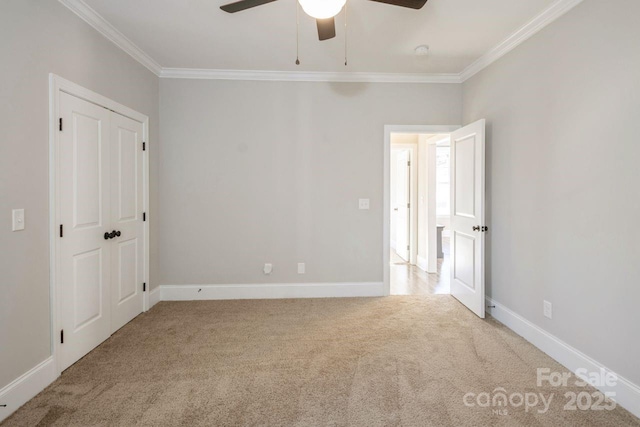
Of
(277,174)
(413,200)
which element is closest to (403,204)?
(413,200)

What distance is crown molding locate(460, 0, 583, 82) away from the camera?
2.47 meters

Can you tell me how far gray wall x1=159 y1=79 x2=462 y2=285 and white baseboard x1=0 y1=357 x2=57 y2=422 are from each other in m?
1.76

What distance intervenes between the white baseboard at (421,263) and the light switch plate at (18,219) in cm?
502

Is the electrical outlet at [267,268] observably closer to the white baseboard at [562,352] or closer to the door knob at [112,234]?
the door knob at [112,234]

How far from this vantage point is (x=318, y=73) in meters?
3.93

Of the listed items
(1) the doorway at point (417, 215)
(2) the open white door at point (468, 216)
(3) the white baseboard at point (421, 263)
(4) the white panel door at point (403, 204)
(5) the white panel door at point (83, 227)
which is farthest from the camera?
(4) the white panel door at point (403, 204)

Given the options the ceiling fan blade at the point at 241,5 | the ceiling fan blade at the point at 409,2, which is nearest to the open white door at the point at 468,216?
the ceiling fan blade at the point at 409,2

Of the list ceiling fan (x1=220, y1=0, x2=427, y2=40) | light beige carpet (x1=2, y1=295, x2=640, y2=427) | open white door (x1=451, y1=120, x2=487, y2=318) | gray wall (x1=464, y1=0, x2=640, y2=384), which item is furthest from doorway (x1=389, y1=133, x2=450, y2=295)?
ceiling fan (x1=220, y1=0, x2=427, y2=40)

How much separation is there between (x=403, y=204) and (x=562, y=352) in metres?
4.27

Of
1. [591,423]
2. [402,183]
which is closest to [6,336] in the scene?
[591,423]

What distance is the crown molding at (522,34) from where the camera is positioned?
2471 millimetres

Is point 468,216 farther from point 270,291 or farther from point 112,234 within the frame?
point 112,234

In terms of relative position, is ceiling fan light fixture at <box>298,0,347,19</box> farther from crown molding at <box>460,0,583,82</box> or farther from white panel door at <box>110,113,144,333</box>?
white panel door at <box>110,113,144,333</box>

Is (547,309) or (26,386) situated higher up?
(547,309)
